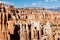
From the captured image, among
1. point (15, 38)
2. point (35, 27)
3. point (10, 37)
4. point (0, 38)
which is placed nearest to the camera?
point (0, 38)

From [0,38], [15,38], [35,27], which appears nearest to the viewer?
[0,38]

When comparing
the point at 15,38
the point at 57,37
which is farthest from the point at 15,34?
the point at 57,37

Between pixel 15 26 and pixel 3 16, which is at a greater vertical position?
pixel 3 16

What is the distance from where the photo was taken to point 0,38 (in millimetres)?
17578

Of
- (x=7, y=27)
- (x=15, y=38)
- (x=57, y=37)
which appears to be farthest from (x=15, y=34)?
(x=57, y=37)

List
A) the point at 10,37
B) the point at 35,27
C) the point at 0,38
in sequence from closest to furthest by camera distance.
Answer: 1. the point at 0,38
2. the point at 10,37
3. the point at 35,27

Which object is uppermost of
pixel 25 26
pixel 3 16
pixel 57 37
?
pixel 3 16

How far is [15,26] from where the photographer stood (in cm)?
2028

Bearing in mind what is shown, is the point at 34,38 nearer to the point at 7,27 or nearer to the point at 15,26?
the point at 15,26

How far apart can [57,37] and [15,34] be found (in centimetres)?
500

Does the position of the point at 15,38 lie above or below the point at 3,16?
below

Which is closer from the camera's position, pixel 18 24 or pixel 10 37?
pixel 10 37

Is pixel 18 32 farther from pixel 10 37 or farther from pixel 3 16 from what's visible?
pixel 3 16

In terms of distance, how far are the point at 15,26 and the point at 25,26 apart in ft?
4.24
